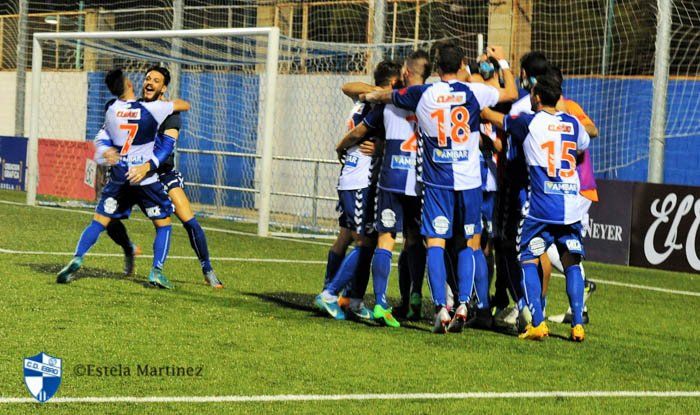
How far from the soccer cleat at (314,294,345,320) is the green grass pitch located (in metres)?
0.12

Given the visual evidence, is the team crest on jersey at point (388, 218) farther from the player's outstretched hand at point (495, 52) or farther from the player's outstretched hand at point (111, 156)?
the player's outstretched hand at point (111, 156)

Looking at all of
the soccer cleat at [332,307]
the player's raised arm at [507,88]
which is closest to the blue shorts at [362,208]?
the soccer cleat at [332,307]

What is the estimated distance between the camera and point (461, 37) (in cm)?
2139

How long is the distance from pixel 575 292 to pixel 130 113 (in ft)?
14.2

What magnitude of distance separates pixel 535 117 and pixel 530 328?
1.56m

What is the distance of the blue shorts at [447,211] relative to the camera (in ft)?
28.3

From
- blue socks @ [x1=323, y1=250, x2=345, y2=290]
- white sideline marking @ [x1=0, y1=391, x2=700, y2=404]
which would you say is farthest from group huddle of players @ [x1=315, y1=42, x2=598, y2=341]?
white sideline marking @ [x1=0, y1=391, x2=700, y2=404]

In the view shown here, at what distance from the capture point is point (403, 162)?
28.9 feet

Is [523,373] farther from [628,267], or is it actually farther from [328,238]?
[328,238]

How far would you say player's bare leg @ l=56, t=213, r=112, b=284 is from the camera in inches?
410

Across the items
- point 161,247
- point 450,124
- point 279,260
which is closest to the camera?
point 450,124

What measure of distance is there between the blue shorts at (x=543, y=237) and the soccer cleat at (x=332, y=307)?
151 centimetres

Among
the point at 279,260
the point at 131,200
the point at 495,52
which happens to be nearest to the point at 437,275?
the point at 495,52

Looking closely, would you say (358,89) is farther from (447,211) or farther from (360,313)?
(360,313)
